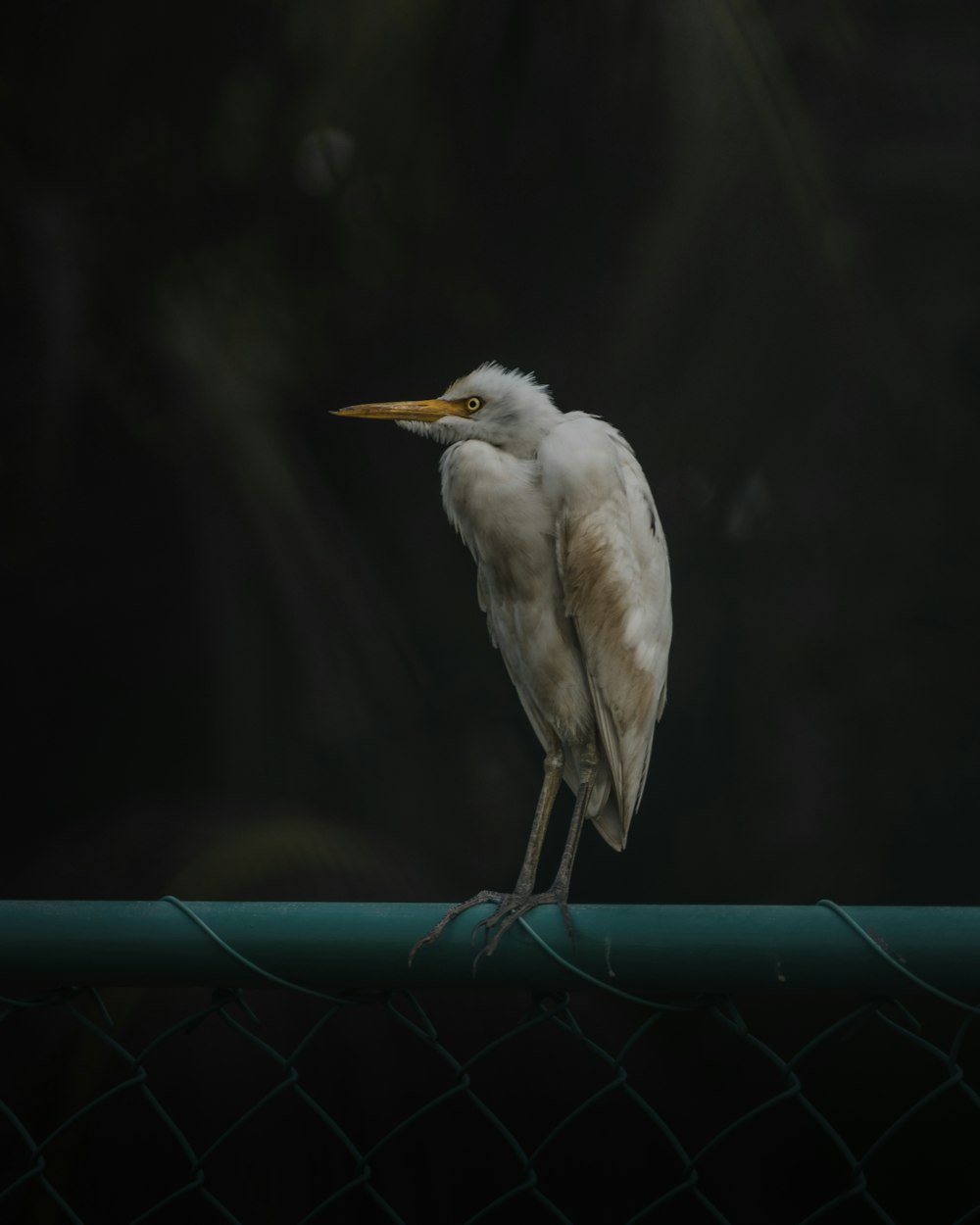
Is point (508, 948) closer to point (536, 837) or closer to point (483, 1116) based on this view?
point (536, 837)

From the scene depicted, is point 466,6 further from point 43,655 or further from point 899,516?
point 43,655

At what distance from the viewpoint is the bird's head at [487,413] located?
1.00 meters

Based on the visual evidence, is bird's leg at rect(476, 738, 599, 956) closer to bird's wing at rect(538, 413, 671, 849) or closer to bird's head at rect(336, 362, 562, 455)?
bird's wing at rect(538, 413, 671, 849)

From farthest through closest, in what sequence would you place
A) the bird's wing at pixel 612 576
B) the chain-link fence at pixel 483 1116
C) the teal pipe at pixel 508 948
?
the chain-link fence at pixel 483 1116 < the bird's wing at pixel 612 576 < the teal pipe at pixel 508 948

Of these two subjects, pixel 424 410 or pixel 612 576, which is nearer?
pixel 612 576

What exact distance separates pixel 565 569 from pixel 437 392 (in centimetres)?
78

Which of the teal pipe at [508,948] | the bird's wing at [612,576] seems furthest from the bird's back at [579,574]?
the teal pipe at [508,948]

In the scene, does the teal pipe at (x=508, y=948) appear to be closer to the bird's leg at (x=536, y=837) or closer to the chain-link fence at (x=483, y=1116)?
the bird's leg at (x=536, y=837)

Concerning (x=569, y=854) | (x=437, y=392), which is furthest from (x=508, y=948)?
(x=437, y=392)

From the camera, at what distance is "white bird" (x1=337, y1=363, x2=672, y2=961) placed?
94 cm

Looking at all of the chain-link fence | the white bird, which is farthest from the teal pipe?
the chain-link fence

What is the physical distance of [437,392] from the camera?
164cm

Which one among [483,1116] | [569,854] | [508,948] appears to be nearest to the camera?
[508,948]

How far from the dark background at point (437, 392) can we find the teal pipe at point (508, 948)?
4.18ft
